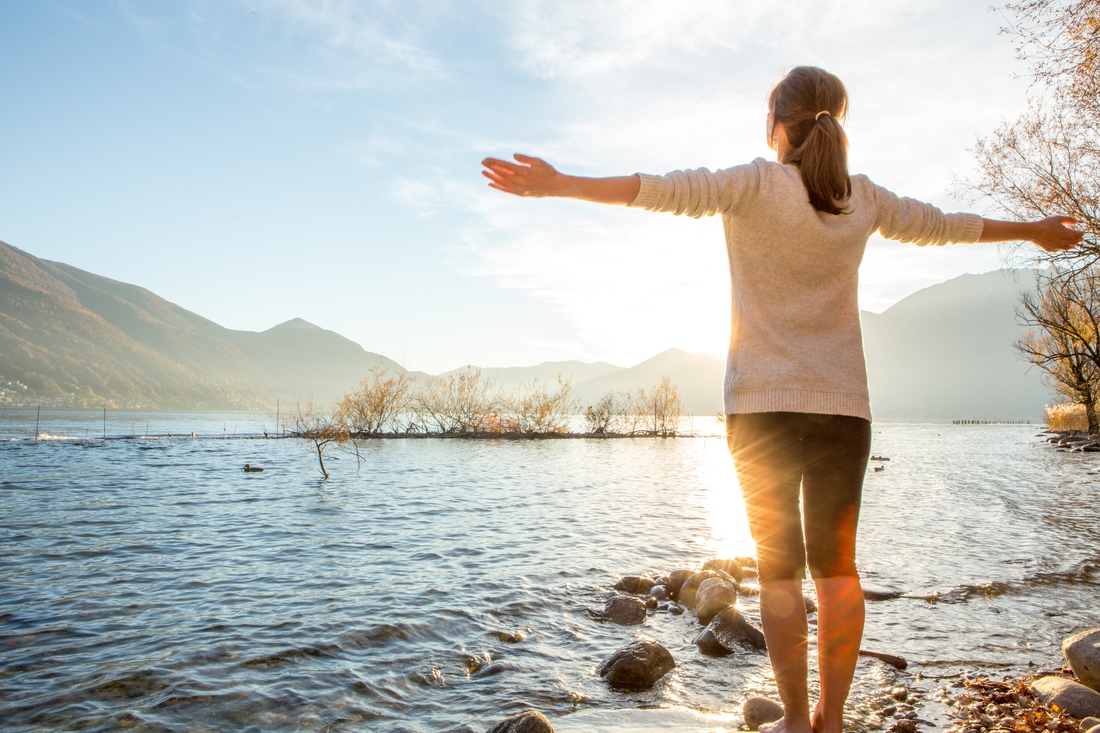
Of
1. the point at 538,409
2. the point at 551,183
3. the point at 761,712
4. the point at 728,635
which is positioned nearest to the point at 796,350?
the point at 551,183

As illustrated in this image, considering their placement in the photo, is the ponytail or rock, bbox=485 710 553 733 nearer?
the ponytail

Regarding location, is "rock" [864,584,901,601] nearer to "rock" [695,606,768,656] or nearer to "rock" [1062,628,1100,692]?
"rock" [695,606,768,656]

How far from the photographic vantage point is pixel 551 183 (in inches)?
77.8

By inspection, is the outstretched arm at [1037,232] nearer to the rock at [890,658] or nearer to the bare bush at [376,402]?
the rock at [890,658]

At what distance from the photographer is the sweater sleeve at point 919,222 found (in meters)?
2.23

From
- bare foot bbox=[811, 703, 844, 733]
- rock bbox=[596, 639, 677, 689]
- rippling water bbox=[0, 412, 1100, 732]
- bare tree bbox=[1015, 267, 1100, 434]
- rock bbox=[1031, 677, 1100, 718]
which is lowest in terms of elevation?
rippling water bbox=[0, 412, 1100, 732]

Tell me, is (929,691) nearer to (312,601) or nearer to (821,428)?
(821,428)

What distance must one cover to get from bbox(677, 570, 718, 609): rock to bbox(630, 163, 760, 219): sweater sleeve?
4.58m

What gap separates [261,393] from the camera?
184 m

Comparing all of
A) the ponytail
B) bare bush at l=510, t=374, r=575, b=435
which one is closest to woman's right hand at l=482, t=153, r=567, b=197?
the ponytail

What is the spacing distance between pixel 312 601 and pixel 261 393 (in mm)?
197692

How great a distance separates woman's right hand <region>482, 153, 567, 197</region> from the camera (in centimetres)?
197

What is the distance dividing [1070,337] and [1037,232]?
31590 mm

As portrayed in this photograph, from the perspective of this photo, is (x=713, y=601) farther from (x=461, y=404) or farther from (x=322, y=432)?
(x=461, y=404)
